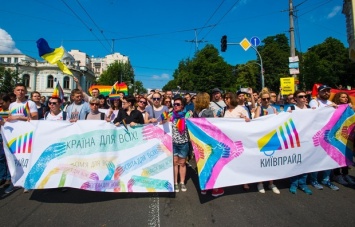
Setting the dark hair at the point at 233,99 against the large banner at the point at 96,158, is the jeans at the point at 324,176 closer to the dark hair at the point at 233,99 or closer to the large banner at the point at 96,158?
the dark hair at the point at 233,99

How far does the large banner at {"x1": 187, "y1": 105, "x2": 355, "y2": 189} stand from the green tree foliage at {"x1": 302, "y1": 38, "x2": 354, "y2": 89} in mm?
33296

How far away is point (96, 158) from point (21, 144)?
4.95 feet

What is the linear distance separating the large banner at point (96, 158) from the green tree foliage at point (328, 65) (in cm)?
3544

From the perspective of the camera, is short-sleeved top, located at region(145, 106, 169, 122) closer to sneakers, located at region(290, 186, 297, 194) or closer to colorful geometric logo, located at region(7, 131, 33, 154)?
colorful geometric logo, located at region(7, 131, 33, 154)

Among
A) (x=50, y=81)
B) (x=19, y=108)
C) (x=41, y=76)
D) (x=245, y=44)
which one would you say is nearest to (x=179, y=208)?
(x=19, y=108)

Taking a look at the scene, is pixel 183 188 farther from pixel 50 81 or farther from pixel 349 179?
pixel 50 81

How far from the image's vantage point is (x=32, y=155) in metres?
4.00

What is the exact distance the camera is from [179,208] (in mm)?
3646

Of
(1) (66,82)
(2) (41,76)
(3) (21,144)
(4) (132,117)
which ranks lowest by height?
(3) (21,144)

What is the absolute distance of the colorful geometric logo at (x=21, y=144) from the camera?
14.0 feet

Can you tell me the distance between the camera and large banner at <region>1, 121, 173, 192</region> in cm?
394

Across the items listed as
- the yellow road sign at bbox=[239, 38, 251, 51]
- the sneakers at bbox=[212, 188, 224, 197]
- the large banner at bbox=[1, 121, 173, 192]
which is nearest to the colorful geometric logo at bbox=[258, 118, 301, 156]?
the sneakers at bbox=[212, 188, 224, 197]

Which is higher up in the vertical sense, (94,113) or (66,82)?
(66,82)

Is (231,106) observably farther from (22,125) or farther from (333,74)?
(333,74)
